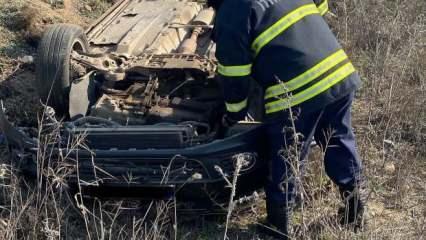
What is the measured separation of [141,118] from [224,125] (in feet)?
1.98

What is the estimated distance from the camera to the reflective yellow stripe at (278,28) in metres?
3.35

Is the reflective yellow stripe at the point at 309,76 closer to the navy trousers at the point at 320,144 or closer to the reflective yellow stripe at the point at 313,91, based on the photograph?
the reflective yellow stripe at the point at 313,91

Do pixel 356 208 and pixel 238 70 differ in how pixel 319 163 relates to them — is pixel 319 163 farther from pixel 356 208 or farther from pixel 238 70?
pixel 238 70

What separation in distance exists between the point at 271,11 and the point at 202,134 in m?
0.98

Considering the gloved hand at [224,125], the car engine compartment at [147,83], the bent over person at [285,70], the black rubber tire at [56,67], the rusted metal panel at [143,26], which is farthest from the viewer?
the rusted metal panel at [143,26]

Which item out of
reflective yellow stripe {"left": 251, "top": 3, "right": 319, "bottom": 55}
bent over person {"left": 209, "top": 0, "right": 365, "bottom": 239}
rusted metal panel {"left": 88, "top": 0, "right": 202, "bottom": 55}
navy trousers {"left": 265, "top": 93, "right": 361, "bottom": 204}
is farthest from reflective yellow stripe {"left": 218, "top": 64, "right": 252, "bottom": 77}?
rusted metal panel {"left": 88, "top": 0, "right": 202, "bottom": 55}

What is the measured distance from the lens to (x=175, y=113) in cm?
402

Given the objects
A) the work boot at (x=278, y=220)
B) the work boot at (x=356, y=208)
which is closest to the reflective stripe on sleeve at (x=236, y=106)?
the work boot at (x=278, y=220)

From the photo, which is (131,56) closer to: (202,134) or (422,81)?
(202,134)

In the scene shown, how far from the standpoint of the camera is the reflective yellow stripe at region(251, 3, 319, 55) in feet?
11.0

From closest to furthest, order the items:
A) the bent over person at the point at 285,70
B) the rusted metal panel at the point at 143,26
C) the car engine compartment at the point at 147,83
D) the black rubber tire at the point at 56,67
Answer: the bent over person at the point at 285,70, the car engine compartment at the point at 147,83, the black rubber tire at the point at 56,67, the rusted metal panel at the point at 143,26

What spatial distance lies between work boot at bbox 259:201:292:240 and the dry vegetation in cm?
12

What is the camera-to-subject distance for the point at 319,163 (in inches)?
160

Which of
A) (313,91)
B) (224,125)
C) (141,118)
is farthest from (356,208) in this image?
(141,118)
